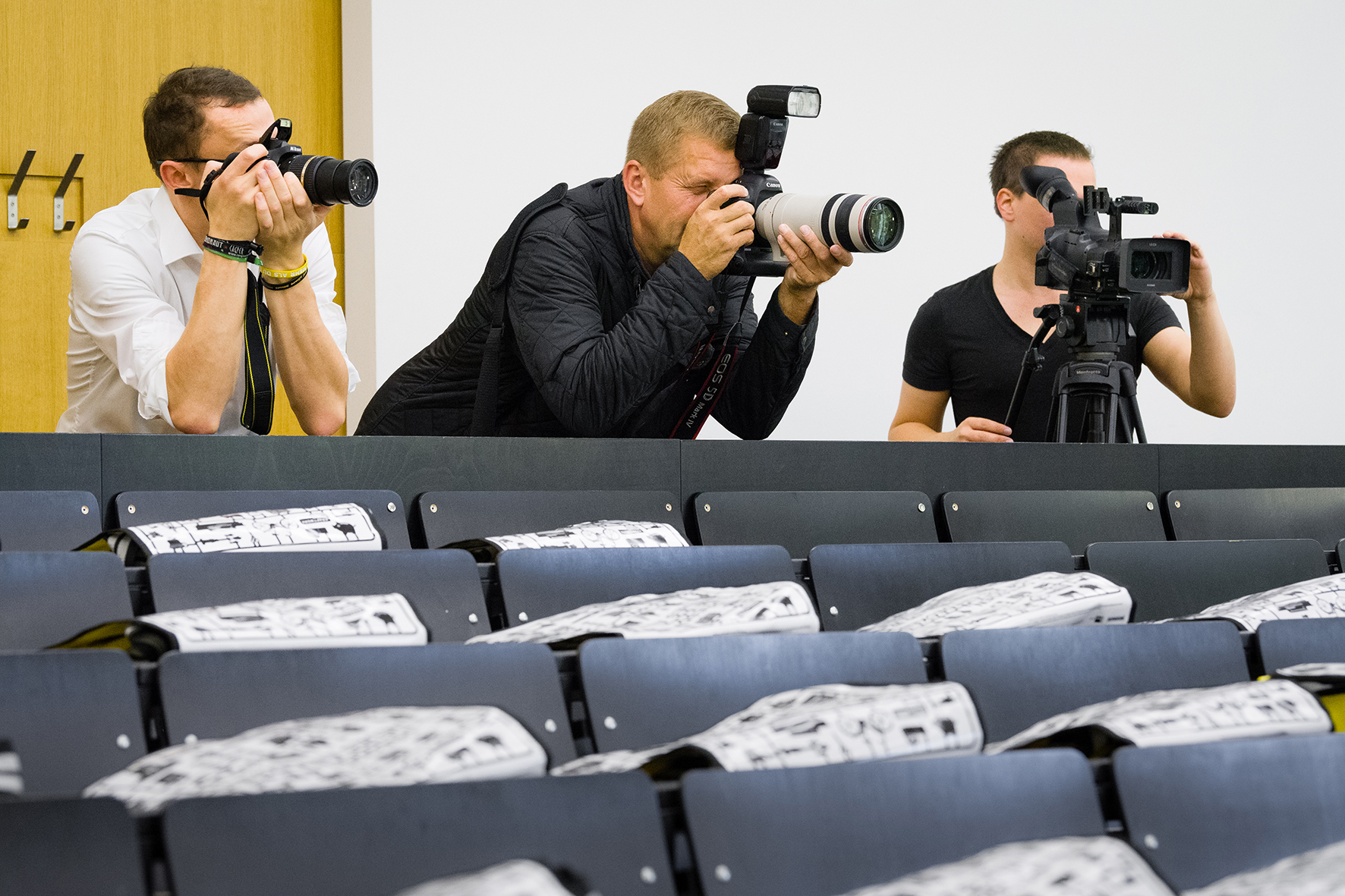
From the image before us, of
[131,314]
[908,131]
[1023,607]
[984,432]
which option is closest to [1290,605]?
[1023,607]

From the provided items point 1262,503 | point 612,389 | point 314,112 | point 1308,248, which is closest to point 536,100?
point 314,112

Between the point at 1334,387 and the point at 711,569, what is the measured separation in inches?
116

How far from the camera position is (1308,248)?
139 inches

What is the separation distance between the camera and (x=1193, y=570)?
1.40m

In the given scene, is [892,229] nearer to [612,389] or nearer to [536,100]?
[612,389]

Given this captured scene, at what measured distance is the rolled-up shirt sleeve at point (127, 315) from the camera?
60.4 inches

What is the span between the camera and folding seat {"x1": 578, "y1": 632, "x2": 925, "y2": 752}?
89 centimetres

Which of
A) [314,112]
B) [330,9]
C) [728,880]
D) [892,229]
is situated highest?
[330,9]

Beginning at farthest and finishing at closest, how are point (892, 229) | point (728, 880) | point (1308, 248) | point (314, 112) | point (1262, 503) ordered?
point (1308, 248) < point (314, 112) < point (1262, 503) < point (892, 229) < point (728, 880)

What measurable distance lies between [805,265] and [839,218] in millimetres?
89

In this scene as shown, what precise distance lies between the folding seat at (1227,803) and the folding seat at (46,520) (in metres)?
0.96

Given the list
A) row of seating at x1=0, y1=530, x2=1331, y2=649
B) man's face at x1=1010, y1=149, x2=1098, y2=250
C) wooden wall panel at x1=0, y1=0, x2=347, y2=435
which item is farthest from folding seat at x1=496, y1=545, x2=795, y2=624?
wooden wall panel at x1=0, y1=0, x2=347, y2=435

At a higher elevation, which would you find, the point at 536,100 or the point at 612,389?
the point at 536,100

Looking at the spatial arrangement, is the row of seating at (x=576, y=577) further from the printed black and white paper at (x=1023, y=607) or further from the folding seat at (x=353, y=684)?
the folding seat at (x=353, y=684)
